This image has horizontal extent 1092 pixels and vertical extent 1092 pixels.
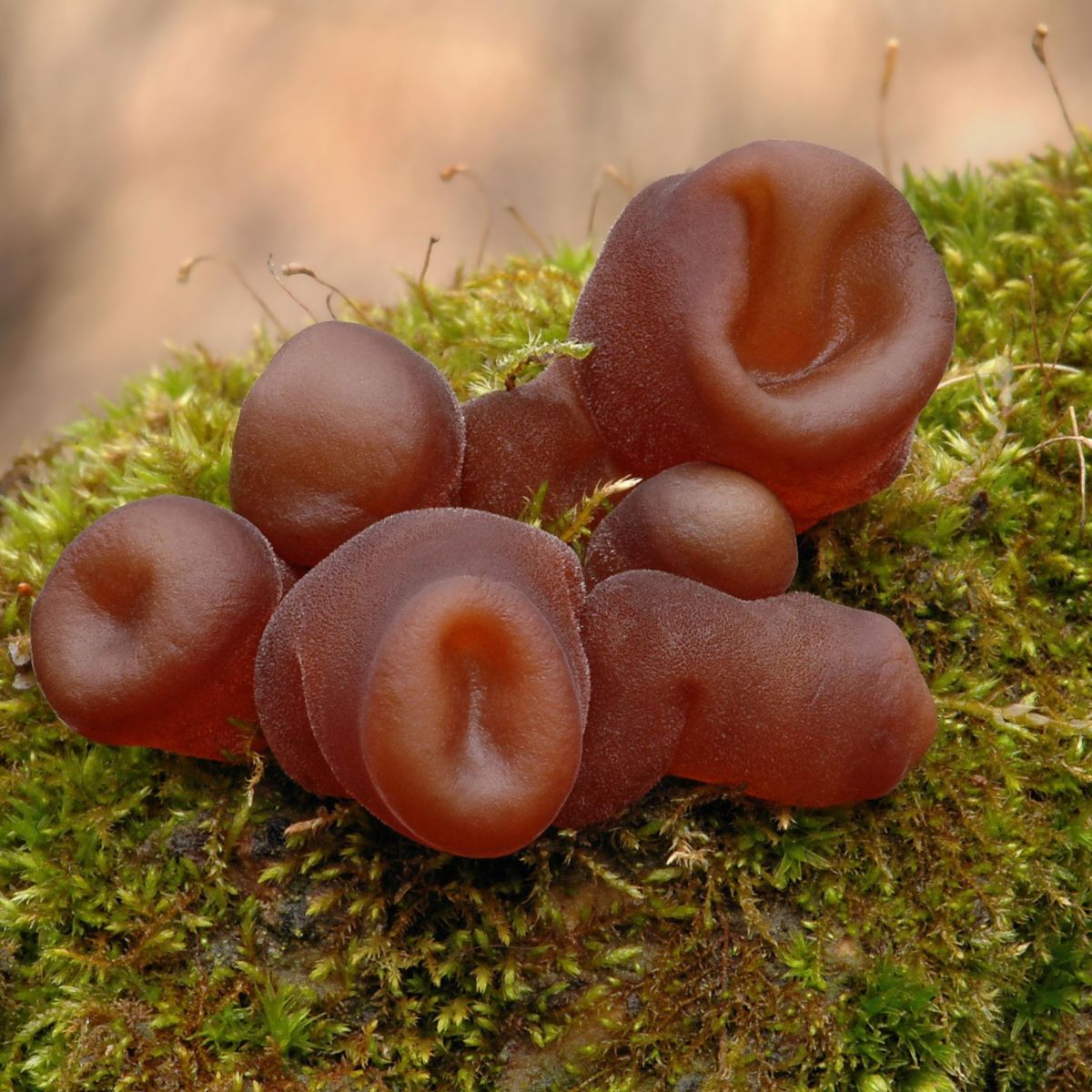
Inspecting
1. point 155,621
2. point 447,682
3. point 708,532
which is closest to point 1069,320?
point 708,532

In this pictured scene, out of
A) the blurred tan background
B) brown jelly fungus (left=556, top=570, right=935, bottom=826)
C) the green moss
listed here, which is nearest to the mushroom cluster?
brown jelly fungus (left=556, top=570, right=935, bottom=826)

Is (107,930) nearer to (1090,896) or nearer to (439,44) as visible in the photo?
(1090,896)

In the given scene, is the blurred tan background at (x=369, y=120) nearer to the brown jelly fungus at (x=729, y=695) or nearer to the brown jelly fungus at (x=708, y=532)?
the brown jelly fungus at (x=708, y=532)

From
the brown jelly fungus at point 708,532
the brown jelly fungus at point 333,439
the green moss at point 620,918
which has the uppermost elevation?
the brown jelly fungus at point 333,439

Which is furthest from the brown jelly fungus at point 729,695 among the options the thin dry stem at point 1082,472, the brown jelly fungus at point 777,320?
the thin dry stem at point 1082,472

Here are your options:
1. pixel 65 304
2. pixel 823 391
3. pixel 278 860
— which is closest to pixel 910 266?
pixel 823 391

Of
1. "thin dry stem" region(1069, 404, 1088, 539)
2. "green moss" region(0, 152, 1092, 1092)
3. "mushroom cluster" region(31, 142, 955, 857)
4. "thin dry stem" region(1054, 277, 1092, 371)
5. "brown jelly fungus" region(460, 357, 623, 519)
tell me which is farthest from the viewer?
"thin dry stem" region(1054, 277, 1092, 371)

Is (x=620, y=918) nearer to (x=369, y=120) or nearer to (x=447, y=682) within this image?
(x=447, y=682)

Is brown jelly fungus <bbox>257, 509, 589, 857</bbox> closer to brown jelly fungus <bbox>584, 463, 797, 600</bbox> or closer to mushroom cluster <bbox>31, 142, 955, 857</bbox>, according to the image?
mushroom cluster <bbox>31, 142, 955, 857</bbox>

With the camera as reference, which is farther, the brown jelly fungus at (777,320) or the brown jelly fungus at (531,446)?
the brown jelly fungus at (531,446)
